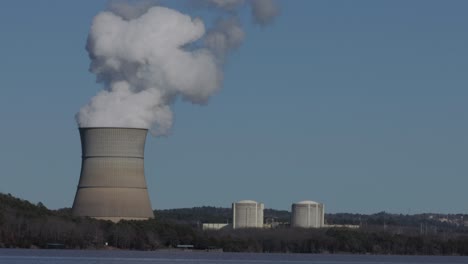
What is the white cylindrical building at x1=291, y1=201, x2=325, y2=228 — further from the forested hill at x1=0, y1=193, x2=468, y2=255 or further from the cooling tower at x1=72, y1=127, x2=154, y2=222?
the cooling tower at x1=72, y1=127, x2=154, y2=222

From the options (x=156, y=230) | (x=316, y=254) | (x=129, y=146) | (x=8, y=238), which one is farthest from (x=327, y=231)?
(x=129, y=146)

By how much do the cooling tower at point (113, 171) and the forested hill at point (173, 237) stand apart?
5.06 metres

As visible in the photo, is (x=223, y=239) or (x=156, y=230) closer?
(x=156, y=230)

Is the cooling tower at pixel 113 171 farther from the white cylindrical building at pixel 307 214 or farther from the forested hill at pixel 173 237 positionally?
the white cylindrical building at pixel 307 214

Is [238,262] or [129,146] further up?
[129,146]

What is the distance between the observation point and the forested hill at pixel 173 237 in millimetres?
74000

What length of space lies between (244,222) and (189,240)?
30652mm

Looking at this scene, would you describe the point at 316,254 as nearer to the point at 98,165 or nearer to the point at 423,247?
the point at 423,247

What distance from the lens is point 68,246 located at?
7681 centimetres

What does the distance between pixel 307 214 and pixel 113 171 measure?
2072 inches

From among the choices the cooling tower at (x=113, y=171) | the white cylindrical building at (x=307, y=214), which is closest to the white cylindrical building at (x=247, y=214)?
the white cylindrical building at (x=307, y=214)

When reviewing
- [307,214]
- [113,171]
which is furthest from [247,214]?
[113,171]

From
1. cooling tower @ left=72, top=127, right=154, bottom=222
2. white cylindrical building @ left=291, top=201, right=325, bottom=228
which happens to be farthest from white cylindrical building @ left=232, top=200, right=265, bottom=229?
cooling tower @ left=72, top=127, right=154, bottom=222

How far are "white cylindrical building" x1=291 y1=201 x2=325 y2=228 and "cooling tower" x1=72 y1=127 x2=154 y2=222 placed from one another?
48765 millimetres
